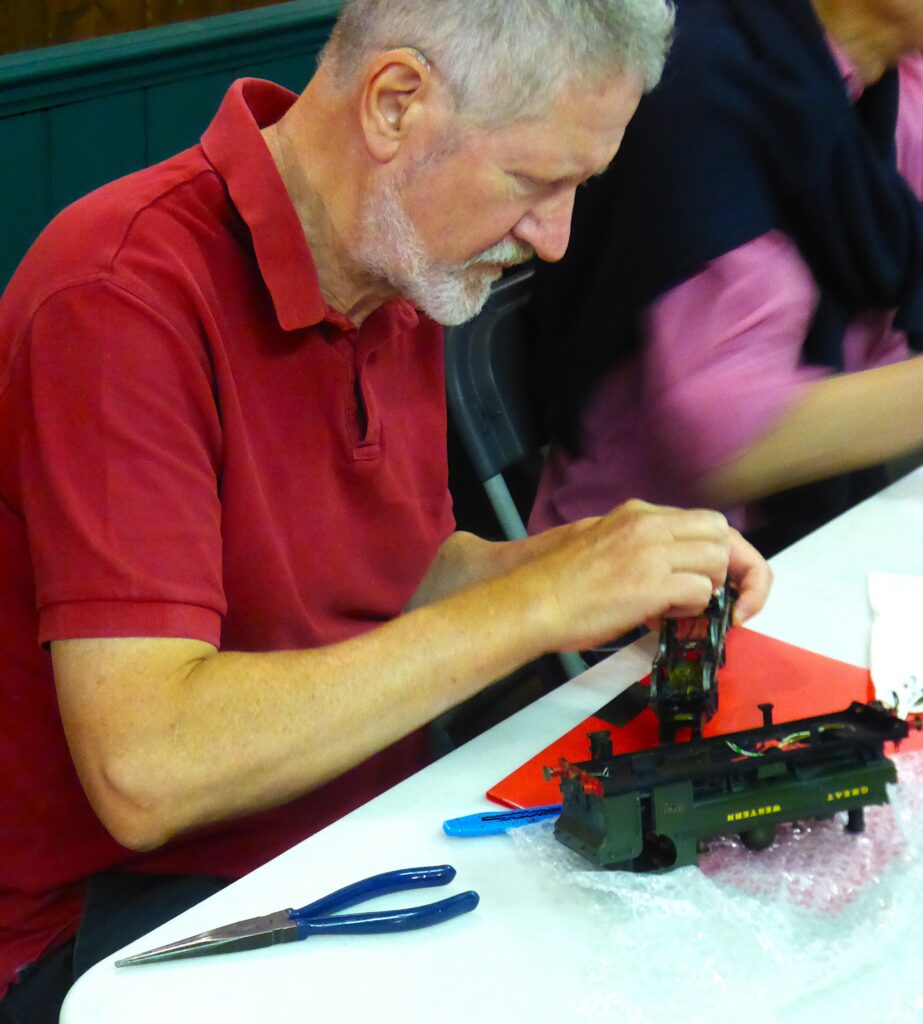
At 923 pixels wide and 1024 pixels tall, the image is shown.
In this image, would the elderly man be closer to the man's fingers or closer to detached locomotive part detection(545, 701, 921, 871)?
the man's fingers

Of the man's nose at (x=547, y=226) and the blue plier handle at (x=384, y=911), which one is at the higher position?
the man's nose at (x=547, y=226)

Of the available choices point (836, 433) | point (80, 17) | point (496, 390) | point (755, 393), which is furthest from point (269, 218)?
point (80, 17)

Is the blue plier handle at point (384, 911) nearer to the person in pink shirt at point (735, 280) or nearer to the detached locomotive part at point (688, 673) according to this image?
the detached locomotive part at point (688, 673)

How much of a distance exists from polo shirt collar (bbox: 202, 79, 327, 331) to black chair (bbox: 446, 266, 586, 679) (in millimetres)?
385

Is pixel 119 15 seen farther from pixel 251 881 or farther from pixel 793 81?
pixel 251 881

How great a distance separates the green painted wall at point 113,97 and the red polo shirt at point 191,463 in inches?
54.4

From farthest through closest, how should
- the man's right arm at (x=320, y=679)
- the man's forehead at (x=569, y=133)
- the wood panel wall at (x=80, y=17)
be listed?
the wood panel wall at (x=80, y=17), the man's forehead at (x=569, y=133), the man's right arm at (x=320, y=679)

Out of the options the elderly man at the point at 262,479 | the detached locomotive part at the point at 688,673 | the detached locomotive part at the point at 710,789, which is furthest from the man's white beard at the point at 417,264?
the detached locomotive part at the point at 710,789

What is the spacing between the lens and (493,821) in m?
0.93

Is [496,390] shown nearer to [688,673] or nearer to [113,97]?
[688,673]

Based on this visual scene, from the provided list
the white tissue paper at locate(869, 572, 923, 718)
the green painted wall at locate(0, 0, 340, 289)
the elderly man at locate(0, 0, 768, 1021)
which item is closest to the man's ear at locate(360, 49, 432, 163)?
the elderly man at locate(0, 0, 768, 1021)

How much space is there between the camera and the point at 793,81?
1466 millimetres

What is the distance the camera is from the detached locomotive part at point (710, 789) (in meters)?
0.86

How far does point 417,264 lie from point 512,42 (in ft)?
0.71
